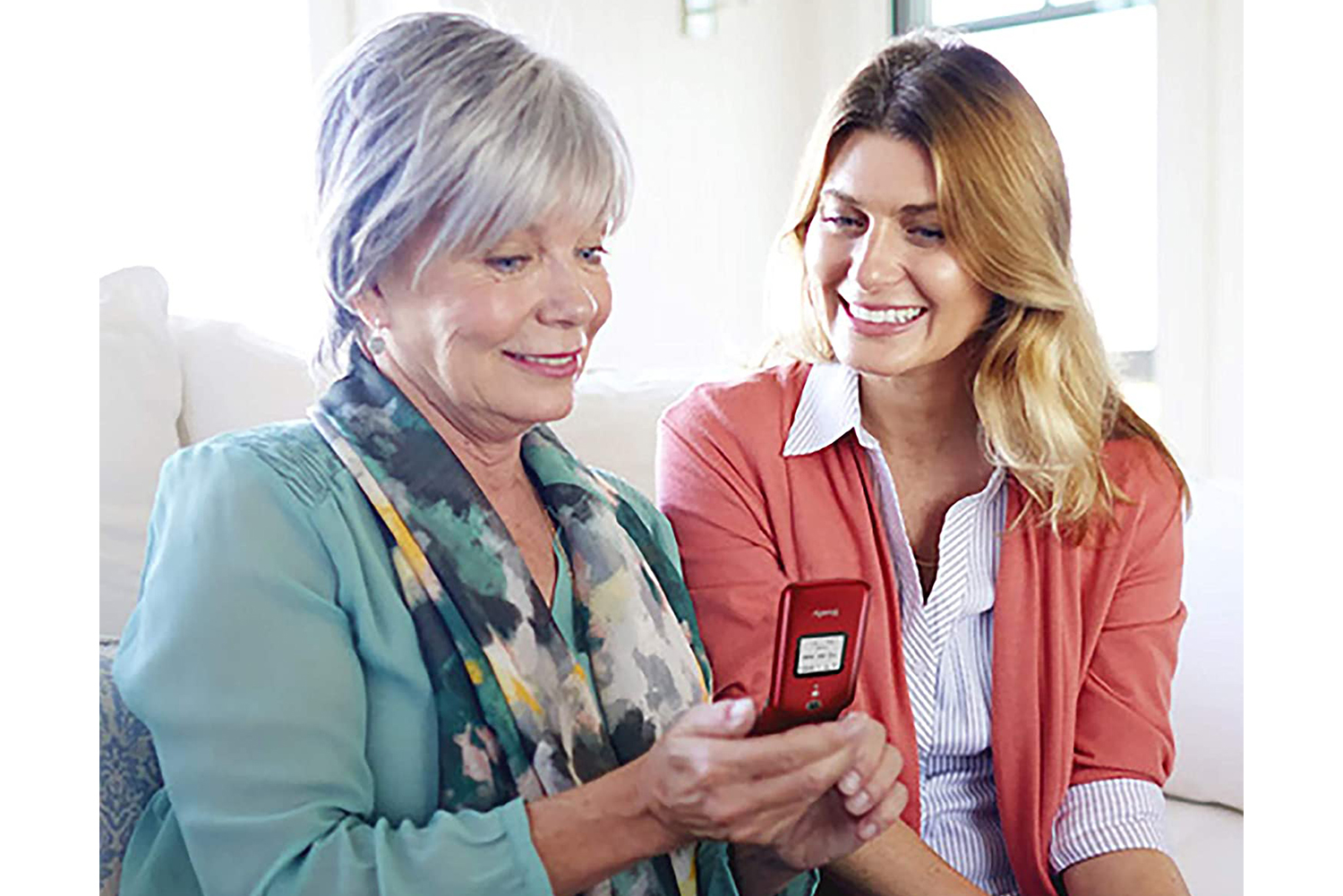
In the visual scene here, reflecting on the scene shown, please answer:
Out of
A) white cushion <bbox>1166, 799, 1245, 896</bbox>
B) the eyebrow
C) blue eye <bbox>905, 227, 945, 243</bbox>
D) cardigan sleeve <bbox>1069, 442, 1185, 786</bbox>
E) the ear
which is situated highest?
the eyebrow

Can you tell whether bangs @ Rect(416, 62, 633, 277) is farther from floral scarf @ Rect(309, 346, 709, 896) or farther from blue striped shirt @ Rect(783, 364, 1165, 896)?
blue striped shirt @ Rect(783, 364, 1165, 896)

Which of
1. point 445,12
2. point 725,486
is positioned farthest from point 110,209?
point 725,486

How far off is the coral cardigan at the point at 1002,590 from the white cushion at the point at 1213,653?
0.71ft

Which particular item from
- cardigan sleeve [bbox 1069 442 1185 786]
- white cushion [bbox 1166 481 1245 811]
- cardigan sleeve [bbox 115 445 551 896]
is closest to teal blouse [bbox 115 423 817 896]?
cardigan sleeve [bbox 115 445 551 896]

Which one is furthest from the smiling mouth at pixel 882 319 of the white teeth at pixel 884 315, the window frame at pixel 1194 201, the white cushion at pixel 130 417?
the white cushion at pixel 130 417

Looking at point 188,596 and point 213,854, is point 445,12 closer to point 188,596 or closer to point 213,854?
point 188,596

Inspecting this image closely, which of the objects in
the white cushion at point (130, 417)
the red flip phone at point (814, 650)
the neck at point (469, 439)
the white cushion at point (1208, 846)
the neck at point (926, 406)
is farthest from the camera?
the white cushion at point (1208, 846)

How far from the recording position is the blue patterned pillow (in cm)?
66

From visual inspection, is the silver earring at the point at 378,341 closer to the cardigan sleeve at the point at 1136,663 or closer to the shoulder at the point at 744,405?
the shoulder at the point at 744,405

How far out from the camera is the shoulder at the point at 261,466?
648 mm

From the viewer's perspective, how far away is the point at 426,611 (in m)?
0.67

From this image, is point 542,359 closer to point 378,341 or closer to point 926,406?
point 378,341

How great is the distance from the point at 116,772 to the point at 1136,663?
2.13ft

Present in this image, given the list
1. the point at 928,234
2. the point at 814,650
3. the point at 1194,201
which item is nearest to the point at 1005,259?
the point at 928,234
